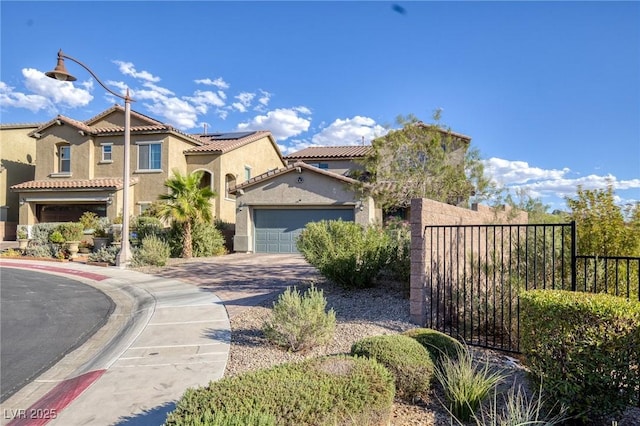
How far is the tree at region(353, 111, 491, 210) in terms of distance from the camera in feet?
36.7

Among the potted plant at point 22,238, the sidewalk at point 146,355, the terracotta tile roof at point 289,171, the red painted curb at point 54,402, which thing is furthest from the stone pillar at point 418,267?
the potted plant at point 22,238

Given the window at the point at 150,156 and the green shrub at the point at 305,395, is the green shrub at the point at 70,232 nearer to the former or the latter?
the window at the point at 150,156

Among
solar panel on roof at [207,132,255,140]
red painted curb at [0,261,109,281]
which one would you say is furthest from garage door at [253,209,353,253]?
solar panel on roof at [207,132,255,140]

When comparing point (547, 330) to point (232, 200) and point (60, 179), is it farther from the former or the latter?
point (60, 179)

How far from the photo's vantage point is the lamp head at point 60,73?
1342 cm

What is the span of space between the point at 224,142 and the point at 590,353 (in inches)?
1061

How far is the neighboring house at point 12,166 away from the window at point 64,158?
356 centimetres

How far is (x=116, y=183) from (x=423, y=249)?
22428 millimetres

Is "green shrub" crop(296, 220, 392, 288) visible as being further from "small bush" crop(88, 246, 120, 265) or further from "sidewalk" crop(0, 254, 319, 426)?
"small bush" crop(88, 246, 120, 265)

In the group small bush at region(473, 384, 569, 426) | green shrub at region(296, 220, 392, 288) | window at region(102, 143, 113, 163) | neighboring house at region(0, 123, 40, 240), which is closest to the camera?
small bush at region(473, 384, 569, 426)

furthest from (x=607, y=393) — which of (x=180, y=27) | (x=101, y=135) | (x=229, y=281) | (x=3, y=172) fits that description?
(x=3, y=172)

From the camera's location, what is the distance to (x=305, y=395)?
125 inches

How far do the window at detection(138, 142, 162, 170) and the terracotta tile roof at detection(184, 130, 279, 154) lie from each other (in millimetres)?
1740

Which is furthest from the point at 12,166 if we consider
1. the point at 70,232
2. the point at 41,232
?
the point at 70,232
